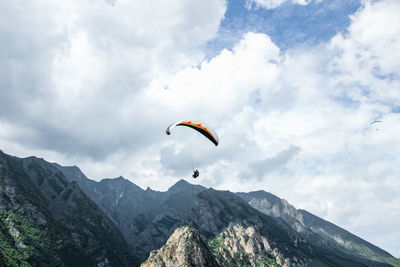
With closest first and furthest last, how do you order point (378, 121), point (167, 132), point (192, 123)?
point (167, 132) < point (192, 123) < point (378, 121)

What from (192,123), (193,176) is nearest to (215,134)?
(192,123)

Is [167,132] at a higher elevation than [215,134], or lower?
lower

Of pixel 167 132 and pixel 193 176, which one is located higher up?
pixel 167 132

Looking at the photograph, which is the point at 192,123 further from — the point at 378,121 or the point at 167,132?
the point at 378,121

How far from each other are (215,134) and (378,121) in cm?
7315

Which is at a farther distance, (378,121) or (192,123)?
(378,121)

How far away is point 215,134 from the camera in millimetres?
91312

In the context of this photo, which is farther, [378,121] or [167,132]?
[378,121]

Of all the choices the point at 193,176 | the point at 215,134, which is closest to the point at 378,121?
the point at 215,134

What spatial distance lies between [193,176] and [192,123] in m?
15.7

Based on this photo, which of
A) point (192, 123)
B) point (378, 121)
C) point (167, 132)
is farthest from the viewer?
point (378, 121)

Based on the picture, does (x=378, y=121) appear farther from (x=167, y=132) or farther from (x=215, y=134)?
(x=167, y=132)

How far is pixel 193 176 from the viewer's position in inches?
3465

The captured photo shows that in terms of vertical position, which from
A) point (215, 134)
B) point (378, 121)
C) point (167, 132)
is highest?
point (378, 121)
